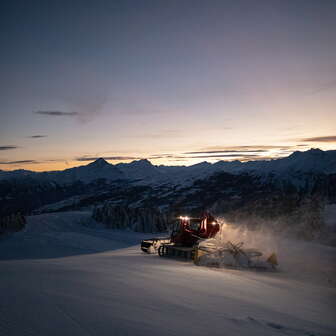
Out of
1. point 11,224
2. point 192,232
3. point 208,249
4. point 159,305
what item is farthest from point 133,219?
point 159,305

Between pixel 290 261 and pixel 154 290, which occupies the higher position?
pixel 154 290

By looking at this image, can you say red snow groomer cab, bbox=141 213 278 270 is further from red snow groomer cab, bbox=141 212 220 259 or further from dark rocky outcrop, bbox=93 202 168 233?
dark rocky outcrop, bbox=93 202 168 233

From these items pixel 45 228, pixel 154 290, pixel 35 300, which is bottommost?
pixel 45 228

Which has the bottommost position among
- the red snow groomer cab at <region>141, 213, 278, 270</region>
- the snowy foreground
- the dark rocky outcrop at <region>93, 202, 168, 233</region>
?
the dark rocky outcrop at <region>93, 202, 168, 233</region>

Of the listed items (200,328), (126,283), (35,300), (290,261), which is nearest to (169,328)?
(200,328)

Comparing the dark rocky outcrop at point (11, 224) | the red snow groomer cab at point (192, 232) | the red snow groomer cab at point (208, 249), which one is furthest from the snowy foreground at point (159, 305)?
the dark rocky outcrop at point (11, 224)

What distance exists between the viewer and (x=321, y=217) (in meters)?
34.9

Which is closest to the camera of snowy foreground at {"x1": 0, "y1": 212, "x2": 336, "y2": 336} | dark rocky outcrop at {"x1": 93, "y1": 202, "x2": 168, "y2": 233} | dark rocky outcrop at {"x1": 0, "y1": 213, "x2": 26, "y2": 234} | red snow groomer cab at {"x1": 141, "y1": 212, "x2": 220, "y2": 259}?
snowy foreground at {"x1": 0, "y1": 212, "x2": 336, "y2": 336}

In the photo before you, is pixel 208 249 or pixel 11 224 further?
pixel 11 224

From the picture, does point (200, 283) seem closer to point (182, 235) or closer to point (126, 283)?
point (126, 283)

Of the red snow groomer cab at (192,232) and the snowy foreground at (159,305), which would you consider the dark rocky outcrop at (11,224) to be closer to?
the red snow groomer cab at (192,232)

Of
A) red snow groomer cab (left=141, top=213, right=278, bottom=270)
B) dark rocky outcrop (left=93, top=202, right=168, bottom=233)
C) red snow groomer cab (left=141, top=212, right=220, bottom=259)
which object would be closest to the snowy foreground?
red snow groomer cab (left=141, top=213, right=278, bottom=270)

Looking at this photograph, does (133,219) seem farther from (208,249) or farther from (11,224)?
(208,249)

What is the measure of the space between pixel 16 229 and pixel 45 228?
5516 mm
